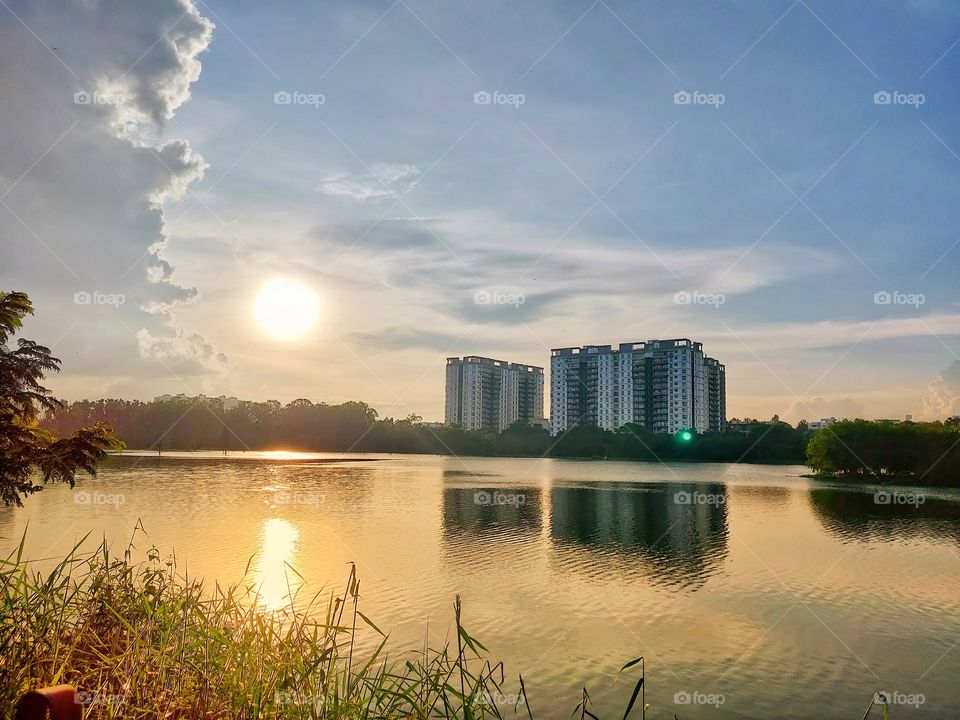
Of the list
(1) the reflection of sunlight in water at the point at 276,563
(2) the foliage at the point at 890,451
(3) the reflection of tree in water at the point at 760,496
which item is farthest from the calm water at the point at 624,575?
(2) the foliage at the point at 890,451

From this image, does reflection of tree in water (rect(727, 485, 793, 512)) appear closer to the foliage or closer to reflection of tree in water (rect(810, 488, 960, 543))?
reflection of tree in water (rect(810, 488, 960, 543))

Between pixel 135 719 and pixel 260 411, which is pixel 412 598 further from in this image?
pixel 260 411

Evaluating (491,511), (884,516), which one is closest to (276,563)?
(491,511)

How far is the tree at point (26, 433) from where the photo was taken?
15312 millimetres

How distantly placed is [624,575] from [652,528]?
44.1 feet

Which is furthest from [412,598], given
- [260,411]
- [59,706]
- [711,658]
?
[260,411]

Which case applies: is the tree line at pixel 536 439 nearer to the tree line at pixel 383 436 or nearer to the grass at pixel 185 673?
the tree line at pixel 383 436

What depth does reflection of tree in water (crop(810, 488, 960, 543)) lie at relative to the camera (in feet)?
122

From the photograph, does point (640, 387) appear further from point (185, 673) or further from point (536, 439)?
point (185, 673)

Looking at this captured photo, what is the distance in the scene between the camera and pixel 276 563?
25859 mm

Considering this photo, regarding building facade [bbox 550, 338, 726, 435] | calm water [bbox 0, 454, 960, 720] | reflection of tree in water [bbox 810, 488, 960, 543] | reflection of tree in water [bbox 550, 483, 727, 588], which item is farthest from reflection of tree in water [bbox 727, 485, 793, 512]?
building facade [bbox 550, 338, 726, 435]

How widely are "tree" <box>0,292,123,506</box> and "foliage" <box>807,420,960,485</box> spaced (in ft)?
270

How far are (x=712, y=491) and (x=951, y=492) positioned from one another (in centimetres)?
2239

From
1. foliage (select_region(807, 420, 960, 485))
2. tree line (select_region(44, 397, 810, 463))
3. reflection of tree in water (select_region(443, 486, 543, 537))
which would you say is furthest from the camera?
tree line (select_region(44, 397, 810, 463))
